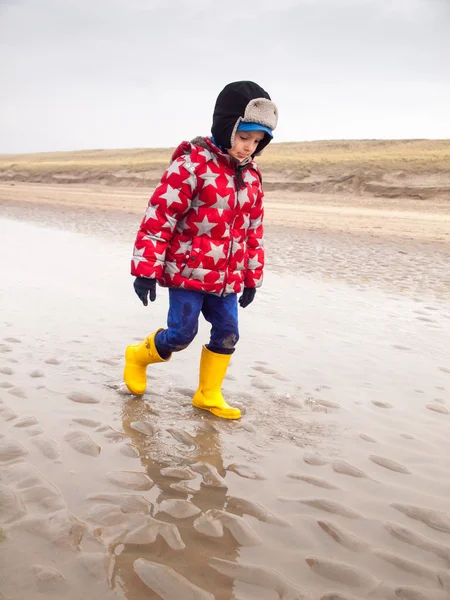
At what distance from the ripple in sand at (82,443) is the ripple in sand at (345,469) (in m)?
1.16

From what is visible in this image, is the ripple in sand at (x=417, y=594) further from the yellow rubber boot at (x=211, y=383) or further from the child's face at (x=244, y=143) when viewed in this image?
the child's face at (x=244, y=143)

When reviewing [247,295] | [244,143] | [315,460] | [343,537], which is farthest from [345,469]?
[244,143]

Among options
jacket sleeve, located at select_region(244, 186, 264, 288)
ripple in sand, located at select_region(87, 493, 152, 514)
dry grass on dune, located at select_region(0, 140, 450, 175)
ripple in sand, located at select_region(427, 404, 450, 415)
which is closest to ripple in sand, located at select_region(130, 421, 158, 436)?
ripple in sand, located at select_region(87, 493, 152, 514)

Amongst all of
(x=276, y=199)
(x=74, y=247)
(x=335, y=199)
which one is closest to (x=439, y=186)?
(x=335, y=199)

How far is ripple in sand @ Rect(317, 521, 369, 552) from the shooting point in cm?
236

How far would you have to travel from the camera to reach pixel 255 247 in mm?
3705

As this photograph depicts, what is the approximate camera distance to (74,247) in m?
10.4

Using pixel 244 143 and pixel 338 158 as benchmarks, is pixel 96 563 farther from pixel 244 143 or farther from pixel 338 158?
pixel 338 158

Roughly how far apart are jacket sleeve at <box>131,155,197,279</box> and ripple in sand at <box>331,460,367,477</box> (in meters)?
1.35

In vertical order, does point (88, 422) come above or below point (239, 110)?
below

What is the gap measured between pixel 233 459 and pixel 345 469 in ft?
1.79

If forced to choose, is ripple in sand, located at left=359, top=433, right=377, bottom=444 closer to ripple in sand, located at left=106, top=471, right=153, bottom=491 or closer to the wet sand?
the wet sand

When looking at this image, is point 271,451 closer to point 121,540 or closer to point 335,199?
point 121,540

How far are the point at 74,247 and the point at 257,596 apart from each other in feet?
29.4
